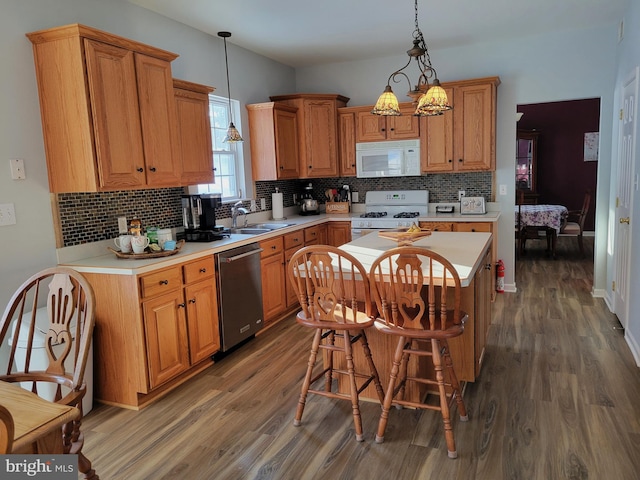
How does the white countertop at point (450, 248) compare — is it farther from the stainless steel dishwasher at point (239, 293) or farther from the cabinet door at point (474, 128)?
the cabinet door at point (474, 128)

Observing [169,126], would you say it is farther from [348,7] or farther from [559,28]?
[559,28]

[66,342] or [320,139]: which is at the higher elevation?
[320,139]

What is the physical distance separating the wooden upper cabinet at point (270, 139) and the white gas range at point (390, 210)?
960 mm

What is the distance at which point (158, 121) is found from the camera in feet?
10.6

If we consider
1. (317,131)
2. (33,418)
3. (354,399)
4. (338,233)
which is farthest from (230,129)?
(33,418)

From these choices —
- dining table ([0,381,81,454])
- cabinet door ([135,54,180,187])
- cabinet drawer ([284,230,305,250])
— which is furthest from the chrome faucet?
dining table ([0,381,81,454])

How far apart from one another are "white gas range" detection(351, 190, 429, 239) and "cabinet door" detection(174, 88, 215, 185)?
183 centimetres

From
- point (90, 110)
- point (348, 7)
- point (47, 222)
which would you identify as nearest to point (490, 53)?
point (348, 7)

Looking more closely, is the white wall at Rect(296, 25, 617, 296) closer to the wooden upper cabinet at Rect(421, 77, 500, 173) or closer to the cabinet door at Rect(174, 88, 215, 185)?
the wooden upper cabinet at Rect(421, 77, 500, 173)

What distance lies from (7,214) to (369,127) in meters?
3.66

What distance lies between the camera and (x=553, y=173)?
912 cm

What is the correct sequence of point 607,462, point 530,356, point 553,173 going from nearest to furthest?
1. point 607,462
2. point 530,356
3. point 553,173

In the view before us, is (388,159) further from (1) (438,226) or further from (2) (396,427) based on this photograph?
(2) (396,427)

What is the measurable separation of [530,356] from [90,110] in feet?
10.6
